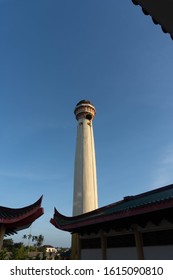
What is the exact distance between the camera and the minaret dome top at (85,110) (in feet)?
77.0

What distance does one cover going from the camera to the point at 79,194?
18625mm

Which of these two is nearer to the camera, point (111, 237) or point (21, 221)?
point (21, 221)

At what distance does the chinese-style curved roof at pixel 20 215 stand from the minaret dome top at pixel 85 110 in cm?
1686

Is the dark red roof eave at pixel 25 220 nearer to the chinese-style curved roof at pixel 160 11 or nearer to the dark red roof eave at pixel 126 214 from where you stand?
the dark red roof eave at pixel 126 214

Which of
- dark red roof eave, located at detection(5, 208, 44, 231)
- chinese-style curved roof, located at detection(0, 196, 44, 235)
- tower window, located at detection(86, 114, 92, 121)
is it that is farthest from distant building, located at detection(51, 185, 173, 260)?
tower window, located at detection(86, 114, 92, 121)

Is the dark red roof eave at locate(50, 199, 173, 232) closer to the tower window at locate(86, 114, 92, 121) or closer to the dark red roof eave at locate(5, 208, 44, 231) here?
the dark red roof eave at locate(5, 208, 44, 231)

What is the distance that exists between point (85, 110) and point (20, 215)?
18.0 metres

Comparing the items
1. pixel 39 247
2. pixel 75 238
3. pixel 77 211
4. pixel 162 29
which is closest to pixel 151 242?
pixel 162 29

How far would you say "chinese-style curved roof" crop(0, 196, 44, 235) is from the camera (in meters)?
6.57

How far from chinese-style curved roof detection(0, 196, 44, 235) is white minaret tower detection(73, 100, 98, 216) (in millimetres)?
11038

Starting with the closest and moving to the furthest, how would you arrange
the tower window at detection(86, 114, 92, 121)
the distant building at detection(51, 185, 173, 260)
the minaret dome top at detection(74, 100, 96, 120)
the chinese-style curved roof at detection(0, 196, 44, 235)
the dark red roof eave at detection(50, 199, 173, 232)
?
the dark red roof eave at detection(50, 199, 173, 232)
the chinese-style curved roof at detection(0, 196, 44, 235)
the distant building at detection(51, 185, 173, 260)
the minaret dome top at detection(74, 100, 96, 120)
the tower window at detection(86, 114, 92, 121)

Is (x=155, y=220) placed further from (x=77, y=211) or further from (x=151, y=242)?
(x=77, y=211)

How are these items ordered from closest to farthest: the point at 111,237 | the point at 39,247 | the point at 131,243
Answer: the point at 131,243 < the point at 111,237 < the point at 39,247
